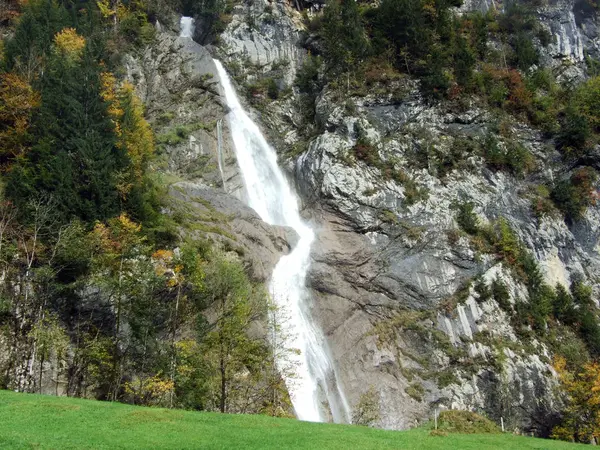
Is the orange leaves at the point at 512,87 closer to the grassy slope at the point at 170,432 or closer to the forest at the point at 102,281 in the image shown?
the forest at the point at 102,281

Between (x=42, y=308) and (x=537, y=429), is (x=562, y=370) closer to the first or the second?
(x=537, y=429)

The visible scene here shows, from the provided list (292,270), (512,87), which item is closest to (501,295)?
(292,270)

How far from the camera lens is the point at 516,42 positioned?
62.8 meters

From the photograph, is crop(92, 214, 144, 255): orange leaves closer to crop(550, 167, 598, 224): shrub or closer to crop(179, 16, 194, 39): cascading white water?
crop(550, 167, 598, 224): shrub

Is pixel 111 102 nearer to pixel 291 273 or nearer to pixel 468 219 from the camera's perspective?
pixel 291 273

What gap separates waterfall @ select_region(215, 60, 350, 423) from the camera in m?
33.8

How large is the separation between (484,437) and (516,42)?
5589 centimetres

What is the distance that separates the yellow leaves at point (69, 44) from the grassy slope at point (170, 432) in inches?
1216

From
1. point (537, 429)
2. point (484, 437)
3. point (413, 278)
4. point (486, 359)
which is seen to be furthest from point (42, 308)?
point (537, 429)

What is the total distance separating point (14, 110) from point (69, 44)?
11685 millimetres

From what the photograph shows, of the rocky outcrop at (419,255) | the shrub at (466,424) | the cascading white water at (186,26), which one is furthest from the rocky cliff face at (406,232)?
the shrub at (466,424)

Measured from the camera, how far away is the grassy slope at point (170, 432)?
46.1 ft

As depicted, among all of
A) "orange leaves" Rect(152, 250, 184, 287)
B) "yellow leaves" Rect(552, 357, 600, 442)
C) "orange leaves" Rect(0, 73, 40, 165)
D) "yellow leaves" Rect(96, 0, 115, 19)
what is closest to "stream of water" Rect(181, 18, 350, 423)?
"orange leaves" Rect(152, 250, 184, 287)

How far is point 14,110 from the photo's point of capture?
3428cm
